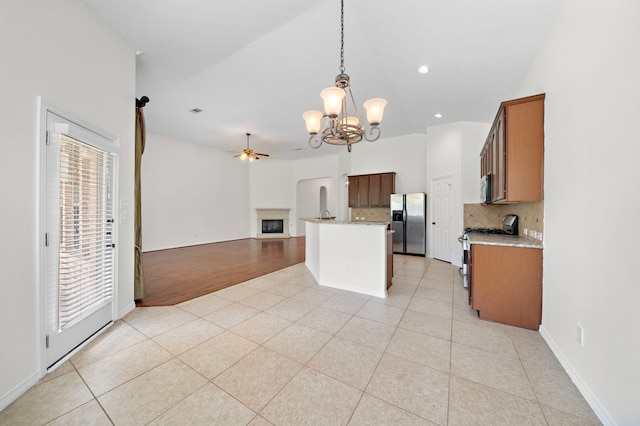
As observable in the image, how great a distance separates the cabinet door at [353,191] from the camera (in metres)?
7.36

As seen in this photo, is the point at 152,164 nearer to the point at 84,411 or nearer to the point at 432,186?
the point at 84,411

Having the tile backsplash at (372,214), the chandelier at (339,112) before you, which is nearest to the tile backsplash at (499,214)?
the chandelier at (339,112)

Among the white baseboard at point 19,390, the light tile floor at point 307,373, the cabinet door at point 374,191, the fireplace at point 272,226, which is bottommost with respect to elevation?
the light tile floor at point 307,373

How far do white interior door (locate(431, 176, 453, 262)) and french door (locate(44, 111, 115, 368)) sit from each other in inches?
234

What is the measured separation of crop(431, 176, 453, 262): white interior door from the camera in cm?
554

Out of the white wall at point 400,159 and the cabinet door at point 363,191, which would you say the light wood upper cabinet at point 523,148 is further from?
the cabinet door at point 363,191

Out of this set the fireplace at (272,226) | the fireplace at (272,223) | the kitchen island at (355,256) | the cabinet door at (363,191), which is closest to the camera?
the kitchen island at (355,256)

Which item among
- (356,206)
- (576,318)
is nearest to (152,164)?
(356,206)

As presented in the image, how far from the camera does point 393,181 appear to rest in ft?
22.4

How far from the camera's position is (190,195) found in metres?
7.90

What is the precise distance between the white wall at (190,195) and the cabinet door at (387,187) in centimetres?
572

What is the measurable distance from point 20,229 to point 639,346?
364cm

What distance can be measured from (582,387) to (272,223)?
952 cm

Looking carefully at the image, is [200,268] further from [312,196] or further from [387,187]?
[312,196]
